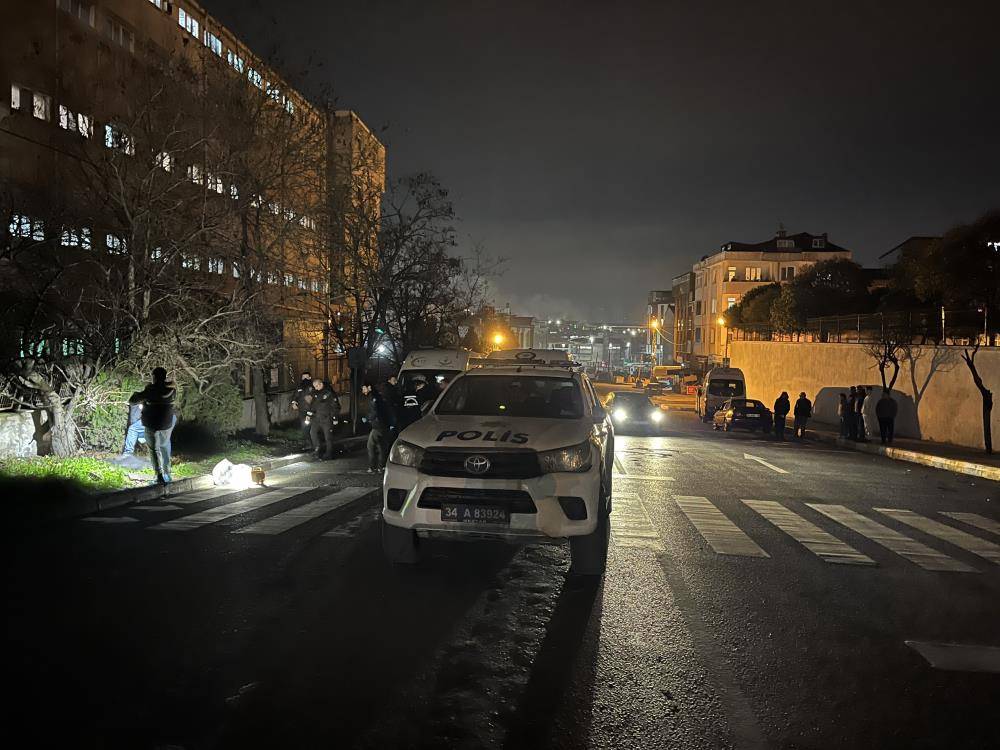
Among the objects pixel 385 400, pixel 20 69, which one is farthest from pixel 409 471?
pixel 20 69

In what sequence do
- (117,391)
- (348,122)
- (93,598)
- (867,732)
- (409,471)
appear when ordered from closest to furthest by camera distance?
(867,732) < (93,598) < (409,471) < (117,391) < (348,122)

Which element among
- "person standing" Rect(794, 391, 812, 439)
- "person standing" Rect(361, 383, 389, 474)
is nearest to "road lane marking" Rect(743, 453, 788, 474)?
"person standing" Rect(361, 383, 389, 474)

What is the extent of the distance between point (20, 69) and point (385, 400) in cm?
2443

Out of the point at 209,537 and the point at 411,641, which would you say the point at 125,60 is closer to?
the point at 209,537

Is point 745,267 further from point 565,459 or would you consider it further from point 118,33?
point 565,459

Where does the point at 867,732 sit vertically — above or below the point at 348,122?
below

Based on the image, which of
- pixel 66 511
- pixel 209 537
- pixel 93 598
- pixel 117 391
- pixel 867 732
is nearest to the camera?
pixel 867 732

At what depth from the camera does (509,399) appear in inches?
344

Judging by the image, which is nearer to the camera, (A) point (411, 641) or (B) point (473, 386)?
(A) point (411, 641)

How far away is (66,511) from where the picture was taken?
1002 centimetres

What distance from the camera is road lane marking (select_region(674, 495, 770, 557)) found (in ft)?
28.1

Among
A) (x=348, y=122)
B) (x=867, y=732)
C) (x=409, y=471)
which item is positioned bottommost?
(x=867, y=732)

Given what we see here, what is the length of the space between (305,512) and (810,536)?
6.39 m

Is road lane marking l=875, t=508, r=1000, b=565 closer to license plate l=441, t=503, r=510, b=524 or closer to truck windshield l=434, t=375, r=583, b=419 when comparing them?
truck windshield l=434, t=375, r=583, b=419
